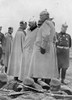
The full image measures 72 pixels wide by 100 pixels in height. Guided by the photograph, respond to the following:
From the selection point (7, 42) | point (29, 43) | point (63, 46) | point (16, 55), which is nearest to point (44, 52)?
point (29, 43)

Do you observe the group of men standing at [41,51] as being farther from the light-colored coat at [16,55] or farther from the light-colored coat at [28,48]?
the light-colored coat at [16,55]

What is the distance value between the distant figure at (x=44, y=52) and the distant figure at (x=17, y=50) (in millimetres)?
1875

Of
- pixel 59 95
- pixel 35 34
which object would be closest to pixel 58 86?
pixel 59 95

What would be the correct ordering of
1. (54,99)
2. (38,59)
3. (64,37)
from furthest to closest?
(64,37)
(38,59)
(54,99)

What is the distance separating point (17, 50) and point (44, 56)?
2.52 m

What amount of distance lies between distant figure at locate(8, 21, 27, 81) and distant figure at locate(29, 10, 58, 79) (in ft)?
6.15

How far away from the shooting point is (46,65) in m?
8.28

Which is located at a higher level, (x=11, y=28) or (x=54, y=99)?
(x=11, y=28)

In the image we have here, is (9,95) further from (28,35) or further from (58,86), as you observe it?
(28,35)

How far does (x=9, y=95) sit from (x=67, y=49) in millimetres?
4572

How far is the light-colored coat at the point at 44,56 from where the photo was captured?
812 cm

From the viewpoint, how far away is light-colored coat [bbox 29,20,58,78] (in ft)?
26.7


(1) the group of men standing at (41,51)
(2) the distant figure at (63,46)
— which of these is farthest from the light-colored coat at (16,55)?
(1) the group of men standing at (41,51)

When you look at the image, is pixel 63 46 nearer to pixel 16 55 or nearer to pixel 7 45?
pixel 16 55
